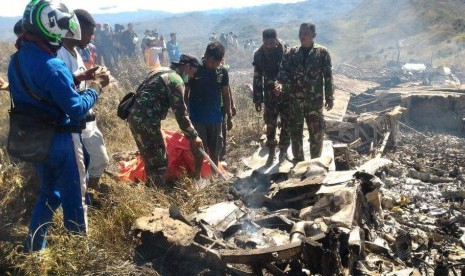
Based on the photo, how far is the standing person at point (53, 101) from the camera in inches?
106

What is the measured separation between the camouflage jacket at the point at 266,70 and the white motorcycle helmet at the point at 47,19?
3.55m

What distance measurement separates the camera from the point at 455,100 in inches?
377

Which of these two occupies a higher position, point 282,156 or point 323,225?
point 323,225

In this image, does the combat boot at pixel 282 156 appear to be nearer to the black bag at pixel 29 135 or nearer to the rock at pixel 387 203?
the rock at pixel 387 203

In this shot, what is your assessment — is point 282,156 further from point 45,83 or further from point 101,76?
point 45,83

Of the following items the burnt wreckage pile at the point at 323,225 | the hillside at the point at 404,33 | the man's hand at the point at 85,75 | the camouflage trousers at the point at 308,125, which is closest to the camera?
the burnt wreckage pile at the point at 323,225

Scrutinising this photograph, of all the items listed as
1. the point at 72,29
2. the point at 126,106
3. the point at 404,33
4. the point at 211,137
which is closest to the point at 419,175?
the point at 211,137

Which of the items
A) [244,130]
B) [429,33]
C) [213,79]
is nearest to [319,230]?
[213,79]

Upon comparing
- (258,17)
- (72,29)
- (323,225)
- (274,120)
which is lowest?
(323,225)

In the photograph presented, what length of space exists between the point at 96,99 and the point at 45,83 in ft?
1.54

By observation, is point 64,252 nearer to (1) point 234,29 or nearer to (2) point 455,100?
(2) point 455,100

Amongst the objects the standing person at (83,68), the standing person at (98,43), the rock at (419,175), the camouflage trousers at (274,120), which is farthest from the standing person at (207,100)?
the standing person at (98,43)

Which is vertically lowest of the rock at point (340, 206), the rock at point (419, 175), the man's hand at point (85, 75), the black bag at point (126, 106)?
the rock at point (419, 175)

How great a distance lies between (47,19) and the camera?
2719 mm
